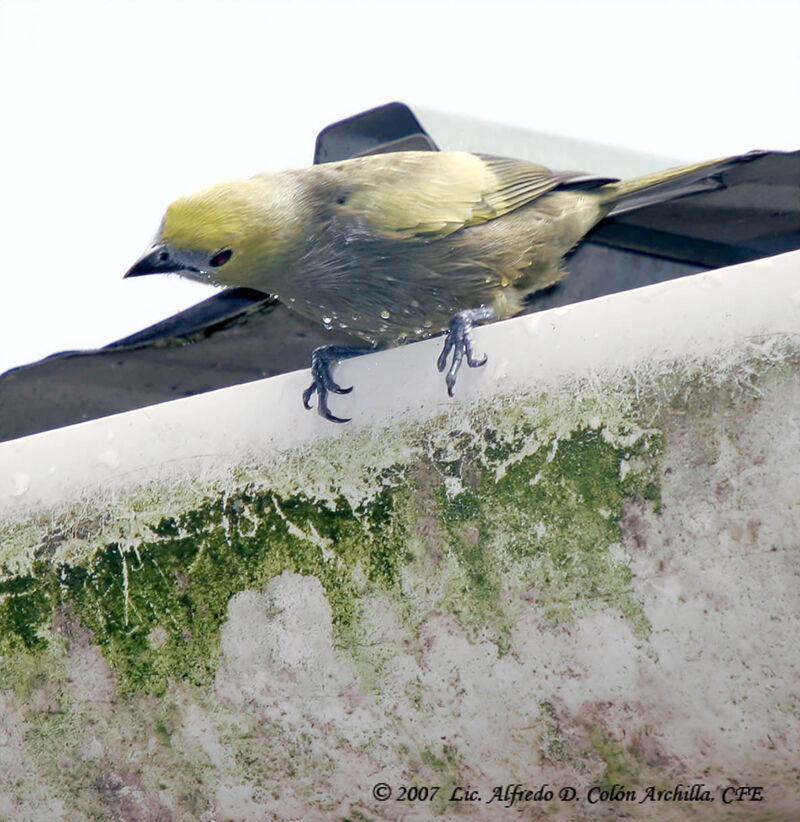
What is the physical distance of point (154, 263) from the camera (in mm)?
2439

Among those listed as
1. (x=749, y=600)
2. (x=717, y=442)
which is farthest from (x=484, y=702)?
(x=717, y=442)

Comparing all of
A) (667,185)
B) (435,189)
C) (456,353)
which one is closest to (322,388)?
(456,353)

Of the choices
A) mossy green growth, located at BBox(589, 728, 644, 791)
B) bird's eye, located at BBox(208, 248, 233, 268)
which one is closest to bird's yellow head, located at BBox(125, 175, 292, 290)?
bird's eye, located at BBox(208, 248, 233, 268)

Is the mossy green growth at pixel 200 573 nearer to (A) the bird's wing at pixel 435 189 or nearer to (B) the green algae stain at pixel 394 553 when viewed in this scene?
(B) the green algae stain at pixel 394 553

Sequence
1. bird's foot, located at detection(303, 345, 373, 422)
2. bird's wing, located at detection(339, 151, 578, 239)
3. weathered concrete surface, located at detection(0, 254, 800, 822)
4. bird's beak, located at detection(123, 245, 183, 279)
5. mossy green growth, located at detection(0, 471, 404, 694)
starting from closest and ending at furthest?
weathered concrete surface, located at detection(0, 254, 800, 822) → mossy green growth, located at detection(0, 471, 404, 694) → bird's foot, located at detection(303, 345, 373, 422) → bird's beak, located at detection(123, 245, 183, 279) → bird's wing, located at detection(339, 151, 578, 239)

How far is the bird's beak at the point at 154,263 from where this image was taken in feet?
7.97

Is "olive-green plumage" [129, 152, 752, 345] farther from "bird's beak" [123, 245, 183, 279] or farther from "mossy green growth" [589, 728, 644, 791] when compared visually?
"mossy green growth" [589, 728, 644, 791]

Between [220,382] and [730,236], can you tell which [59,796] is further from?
[730,236]

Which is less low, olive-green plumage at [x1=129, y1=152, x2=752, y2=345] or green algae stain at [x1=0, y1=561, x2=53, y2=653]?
olive-green plumage at [x1=129, y1=152, x2=752, y2=345]

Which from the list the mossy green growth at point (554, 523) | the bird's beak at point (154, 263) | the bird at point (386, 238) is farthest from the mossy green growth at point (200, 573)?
the bird's beak at point (154, 263)

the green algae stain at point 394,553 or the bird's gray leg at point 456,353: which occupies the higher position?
the bird's gray leg at point 456,353

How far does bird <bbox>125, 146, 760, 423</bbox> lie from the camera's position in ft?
8.21

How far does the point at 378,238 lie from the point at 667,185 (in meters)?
0.93

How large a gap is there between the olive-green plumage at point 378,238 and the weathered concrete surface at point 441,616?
0.95 metres
